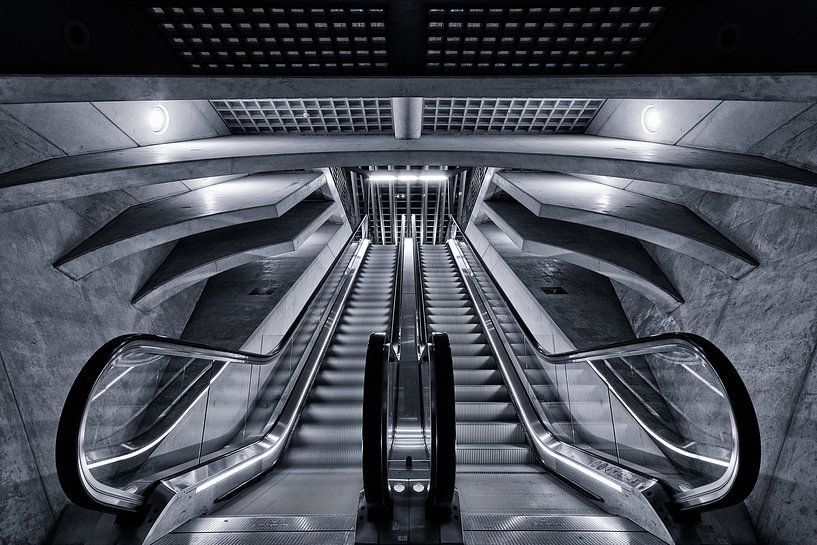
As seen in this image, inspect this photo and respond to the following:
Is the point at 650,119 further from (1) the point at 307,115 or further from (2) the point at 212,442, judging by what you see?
(2) the point at 212,442

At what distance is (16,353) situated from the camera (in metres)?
4.37

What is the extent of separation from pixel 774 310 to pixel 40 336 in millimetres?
6973

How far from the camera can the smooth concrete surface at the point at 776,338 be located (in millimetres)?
3789

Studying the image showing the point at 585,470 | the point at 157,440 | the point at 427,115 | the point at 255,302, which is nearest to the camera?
the point at 157,440

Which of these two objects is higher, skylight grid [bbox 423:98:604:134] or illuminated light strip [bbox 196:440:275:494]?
skylight grid [bbox 423:98:604:134]

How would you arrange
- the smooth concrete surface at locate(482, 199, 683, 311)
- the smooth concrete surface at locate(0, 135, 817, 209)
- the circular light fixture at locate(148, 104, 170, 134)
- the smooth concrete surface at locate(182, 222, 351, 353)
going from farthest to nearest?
the smooth concrete surface at locate(182, 222, 351, 353) < the smooth concrete surface at locate(482, 199, 683, 311) < the circular light fixture at locate(148, 104, 170, 134) < the smooth concrete surface at locate(0, 135, 817, 209)

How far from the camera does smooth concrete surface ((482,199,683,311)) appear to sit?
6.66 meters

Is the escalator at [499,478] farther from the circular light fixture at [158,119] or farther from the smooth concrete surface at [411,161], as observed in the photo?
the circular light fixture at [158,119]

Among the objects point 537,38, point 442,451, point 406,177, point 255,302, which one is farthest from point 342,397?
point 406,177

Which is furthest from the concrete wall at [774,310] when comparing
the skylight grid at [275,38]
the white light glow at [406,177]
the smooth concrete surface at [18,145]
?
the white light glow at [406,177]

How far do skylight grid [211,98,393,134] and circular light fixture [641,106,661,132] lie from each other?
10.1 ft

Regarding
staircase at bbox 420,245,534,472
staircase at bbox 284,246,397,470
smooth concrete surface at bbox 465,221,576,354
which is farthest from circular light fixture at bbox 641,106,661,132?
staircase at bbox 284,246,397,470

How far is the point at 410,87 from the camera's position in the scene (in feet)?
10.9

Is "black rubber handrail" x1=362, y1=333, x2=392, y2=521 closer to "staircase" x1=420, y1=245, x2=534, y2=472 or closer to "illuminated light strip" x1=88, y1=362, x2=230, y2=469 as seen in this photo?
"illuminated light strip" x1=88, y1=362, x2=230, y2=469
